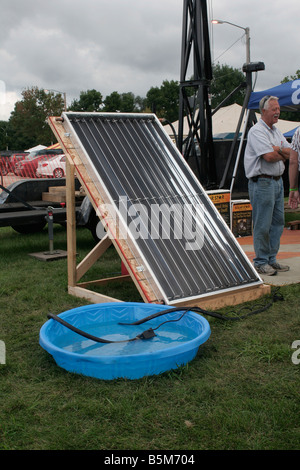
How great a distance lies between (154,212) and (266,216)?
5.82ft

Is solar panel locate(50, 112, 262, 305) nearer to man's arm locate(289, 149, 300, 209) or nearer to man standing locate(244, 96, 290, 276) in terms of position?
man's arm locate(289, 149, 300, 209)

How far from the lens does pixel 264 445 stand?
7.96 feet

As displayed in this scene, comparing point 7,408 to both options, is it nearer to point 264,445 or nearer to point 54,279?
point 264,445

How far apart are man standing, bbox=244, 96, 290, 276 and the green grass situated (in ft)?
5.37

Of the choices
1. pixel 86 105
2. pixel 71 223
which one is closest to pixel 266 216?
pixel 71 223

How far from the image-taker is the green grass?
8.18 ft

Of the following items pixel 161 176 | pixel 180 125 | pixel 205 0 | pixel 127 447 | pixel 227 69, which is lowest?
pixel 127 447

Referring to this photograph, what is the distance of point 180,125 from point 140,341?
7538mm

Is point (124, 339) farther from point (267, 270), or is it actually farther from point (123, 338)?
point (267, 270)

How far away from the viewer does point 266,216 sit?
575cm

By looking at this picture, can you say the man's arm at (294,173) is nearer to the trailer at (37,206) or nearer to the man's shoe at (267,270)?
the man's shoe at (267,270)

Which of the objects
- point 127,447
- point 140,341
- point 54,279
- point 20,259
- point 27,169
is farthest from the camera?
point 27,169

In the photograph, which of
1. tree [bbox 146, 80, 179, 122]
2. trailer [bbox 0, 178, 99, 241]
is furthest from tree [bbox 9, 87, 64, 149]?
trailer [bbox 0, 178, 99, 241]

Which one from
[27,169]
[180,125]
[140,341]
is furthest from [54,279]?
[27,169]
